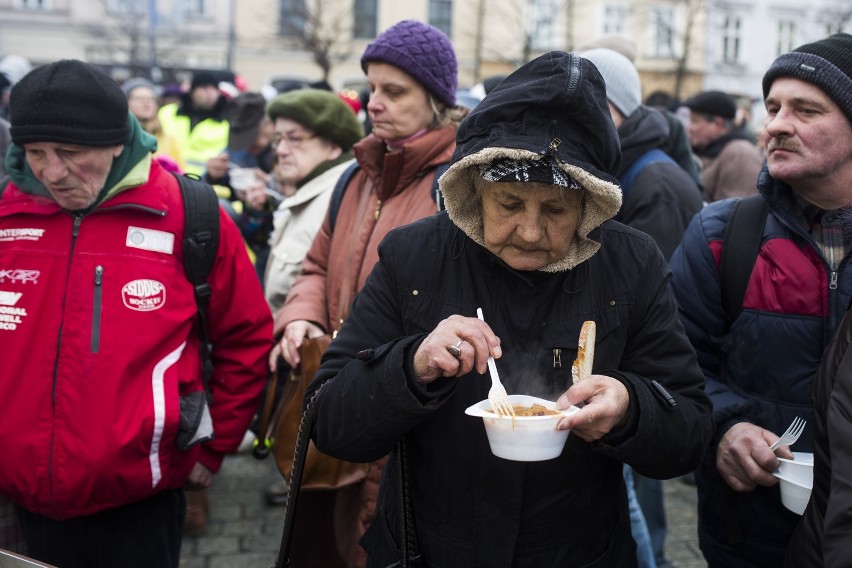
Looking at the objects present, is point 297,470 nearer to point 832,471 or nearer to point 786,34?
point 832,471

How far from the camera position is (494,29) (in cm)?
3850

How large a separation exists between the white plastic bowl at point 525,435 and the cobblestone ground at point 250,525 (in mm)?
3055

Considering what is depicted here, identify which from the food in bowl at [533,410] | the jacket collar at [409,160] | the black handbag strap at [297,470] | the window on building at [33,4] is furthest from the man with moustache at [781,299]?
the window on building at [33,4]

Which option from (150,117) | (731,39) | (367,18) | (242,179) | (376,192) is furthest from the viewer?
(731,39)

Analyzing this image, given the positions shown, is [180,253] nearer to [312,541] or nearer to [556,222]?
[312,541]

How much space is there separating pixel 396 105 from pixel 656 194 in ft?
4.01

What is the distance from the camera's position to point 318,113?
4594 mm

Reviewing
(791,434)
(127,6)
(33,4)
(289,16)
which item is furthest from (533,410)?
(33,4)

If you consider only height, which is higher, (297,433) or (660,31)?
(297,433)

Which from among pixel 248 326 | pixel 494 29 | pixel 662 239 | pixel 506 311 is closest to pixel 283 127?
pixel 248 326

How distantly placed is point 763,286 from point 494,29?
1492 inches

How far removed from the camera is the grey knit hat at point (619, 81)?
13.3 ft

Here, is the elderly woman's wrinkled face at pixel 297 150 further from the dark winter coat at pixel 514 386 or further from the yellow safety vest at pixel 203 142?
the yellow safety vest at pixel 203 142

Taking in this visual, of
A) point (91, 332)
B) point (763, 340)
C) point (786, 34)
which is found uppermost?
point (763, 340)
